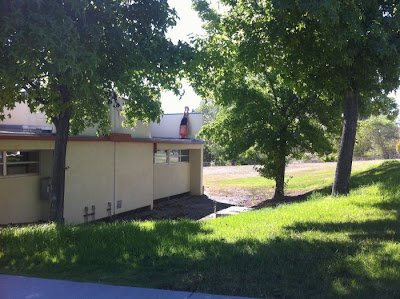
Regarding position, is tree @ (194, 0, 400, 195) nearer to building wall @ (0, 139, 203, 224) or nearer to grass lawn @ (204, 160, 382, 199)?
building wall @ (0, 139, 203, 224)

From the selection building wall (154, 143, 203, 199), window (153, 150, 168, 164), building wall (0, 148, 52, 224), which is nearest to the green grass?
building wall (154, 143, 203, 199)

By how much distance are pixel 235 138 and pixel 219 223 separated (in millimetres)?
10035

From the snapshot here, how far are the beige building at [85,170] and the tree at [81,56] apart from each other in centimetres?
305

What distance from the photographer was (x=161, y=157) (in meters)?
22.7

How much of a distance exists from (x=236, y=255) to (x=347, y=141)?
6.66 meters

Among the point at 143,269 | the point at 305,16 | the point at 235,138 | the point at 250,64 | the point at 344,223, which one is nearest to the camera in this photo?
the point at 143,269

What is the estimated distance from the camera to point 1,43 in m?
6.21

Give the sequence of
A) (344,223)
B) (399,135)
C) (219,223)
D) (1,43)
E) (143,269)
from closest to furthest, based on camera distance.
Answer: (143,269) → (1,43) → (344,223) → (219,223) → (399,135)

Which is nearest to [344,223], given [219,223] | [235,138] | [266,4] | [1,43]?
[219,223]

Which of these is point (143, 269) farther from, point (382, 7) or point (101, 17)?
point (382, 7)

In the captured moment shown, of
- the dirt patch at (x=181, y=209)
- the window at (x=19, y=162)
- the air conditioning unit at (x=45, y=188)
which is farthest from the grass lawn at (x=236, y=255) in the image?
the dirt patch at (x=181, y=209)

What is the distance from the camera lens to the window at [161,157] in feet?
72.6

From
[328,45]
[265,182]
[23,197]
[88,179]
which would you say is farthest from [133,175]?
[265,182]

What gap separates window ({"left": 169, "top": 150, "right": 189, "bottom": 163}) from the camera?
23.8m
